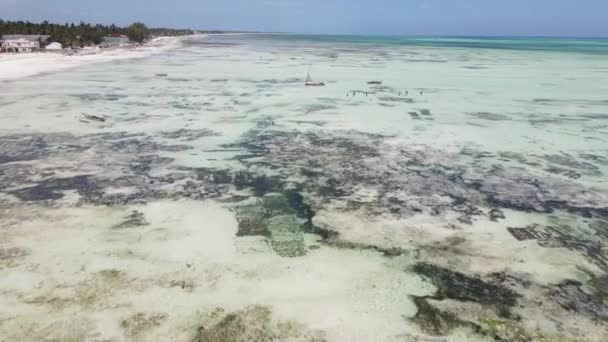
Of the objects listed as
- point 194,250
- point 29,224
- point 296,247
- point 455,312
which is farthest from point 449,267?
point 29,224

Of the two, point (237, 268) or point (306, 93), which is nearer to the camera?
point (237, 268)

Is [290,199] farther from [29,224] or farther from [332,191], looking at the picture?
[29,224]

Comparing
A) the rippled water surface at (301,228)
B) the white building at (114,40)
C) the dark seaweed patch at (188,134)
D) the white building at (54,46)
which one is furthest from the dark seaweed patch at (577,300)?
the white building at (114,40)

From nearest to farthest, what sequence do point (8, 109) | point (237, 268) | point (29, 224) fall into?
1. point (237, 268)
2. point (29, 224)
3. point (8, 109)

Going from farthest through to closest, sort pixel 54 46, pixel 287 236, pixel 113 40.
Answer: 1. pixel 113 40
2. pixel 54 46
3. pixel 287 236

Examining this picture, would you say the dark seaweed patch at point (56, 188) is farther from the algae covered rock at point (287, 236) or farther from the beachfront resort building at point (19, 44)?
the beachfront resort building at point (19, 44)

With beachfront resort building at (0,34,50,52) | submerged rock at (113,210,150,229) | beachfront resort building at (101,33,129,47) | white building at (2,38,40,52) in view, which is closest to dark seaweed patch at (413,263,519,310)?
submerged rock at (113,210,150,229)

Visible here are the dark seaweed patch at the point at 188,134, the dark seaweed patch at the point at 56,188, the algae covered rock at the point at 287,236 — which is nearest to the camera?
the algae covered rock at the point at 287,236

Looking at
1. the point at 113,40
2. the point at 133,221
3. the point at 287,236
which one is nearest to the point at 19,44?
the point at 113,40

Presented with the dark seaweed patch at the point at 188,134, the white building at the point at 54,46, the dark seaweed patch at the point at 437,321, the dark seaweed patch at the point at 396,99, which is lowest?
the dark seaweed patch at the point at 437,321

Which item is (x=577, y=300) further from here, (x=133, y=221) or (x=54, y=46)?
(x=54, y=46)

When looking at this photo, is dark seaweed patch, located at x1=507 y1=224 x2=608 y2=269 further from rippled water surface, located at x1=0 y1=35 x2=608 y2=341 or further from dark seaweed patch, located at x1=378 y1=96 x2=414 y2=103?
dark seaweed patch, located at x1=378 y1=96 x2=414 y2=103
